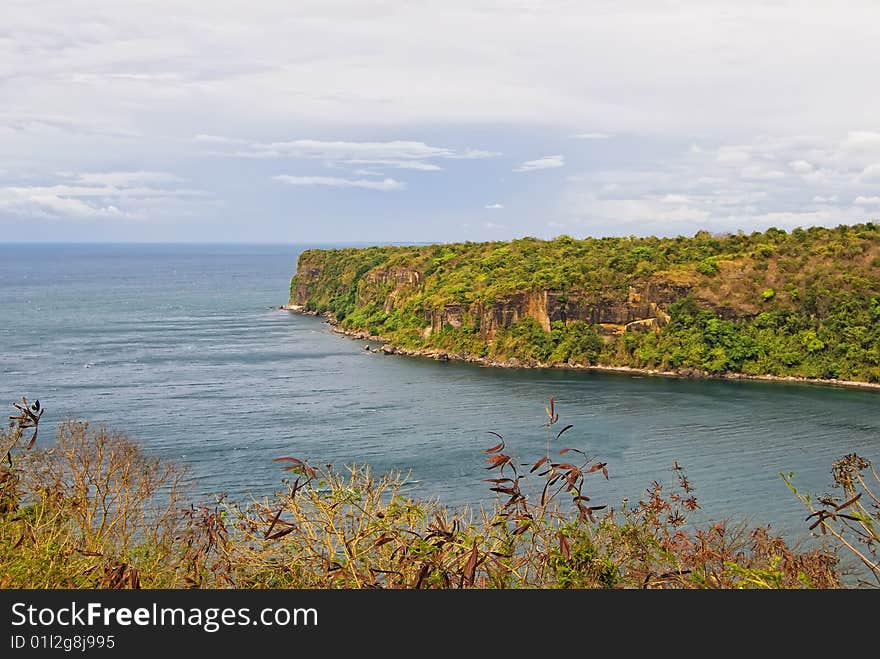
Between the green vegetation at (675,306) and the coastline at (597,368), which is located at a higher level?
the green vegetation at (675,306)

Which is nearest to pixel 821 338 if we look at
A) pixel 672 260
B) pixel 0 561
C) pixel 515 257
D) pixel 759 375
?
pixel 759 375

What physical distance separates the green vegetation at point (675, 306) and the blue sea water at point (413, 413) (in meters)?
3.08

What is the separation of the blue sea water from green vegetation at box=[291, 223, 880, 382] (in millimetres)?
3080

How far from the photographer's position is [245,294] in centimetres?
11094

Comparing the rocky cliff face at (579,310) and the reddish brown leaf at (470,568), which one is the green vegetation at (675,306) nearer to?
the rocky cliff face at (579,310)

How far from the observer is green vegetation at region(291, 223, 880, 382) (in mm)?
51688

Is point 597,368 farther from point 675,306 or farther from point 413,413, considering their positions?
point 413,413

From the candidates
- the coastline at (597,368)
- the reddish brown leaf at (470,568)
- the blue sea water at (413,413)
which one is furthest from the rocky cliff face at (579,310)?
the reddish brown leaf at (470,568)

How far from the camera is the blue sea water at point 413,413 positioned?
1185 inches

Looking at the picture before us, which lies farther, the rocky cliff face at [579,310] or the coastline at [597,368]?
the rocky cliff face at [579,310]

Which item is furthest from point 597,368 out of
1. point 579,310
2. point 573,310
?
point 573,310

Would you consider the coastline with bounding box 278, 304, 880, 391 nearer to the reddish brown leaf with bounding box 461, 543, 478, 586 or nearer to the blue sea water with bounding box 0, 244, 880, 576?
the blue sea water with bounding box 0, 244, 880, 576

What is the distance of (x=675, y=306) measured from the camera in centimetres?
5625

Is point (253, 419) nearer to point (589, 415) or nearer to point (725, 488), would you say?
point (589, 415)
